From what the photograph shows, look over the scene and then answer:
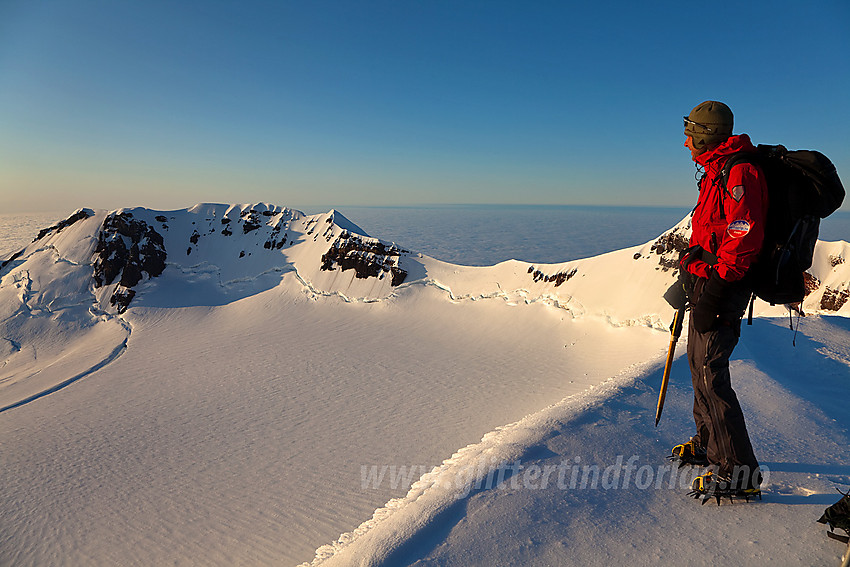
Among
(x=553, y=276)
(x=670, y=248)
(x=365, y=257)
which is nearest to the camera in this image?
(x=670, y=248)

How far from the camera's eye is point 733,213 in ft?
8.98

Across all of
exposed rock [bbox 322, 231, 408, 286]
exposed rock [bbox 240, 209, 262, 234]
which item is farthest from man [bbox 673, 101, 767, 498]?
exposed rock [bbox 240, 209, 262, 234]

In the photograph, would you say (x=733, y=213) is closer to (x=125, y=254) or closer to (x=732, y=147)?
(x=732, y=147)

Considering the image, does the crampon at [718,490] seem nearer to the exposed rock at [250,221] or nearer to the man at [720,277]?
the man at [720,277]

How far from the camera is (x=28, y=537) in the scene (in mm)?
8523

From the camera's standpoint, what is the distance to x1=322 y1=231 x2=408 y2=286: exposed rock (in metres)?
28.0

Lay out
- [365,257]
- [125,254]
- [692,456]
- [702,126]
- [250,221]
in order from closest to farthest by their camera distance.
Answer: [702,126] < [692,456] < [365,257] < [125,254] < [250,221]

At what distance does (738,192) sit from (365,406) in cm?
1234

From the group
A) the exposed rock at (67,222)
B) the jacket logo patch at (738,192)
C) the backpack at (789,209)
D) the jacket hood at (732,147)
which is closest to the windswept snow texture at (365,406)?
the backpack at (789,209)

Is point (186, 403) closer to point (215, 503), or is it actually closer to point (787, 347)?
point (215, 503)

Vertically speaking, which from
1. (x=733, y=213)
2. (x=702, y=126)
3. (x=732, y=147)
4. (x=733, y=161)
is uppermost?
(x=702, y=126)

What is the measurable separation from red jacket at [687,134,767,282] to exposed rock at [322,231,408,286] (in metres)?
24.2

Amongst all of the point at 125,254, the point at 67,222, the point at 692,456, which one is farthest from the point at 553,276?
the point at 67,222

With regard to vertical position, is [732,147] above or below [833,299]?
above
